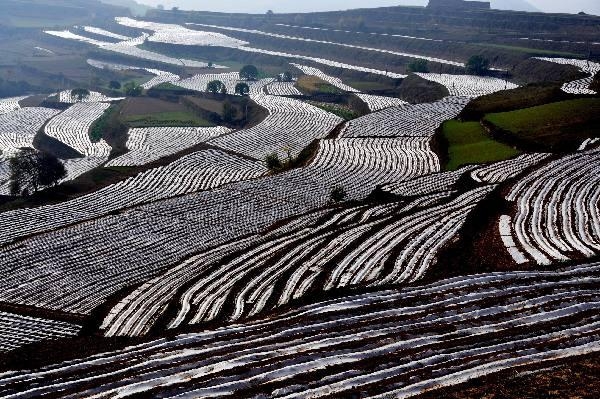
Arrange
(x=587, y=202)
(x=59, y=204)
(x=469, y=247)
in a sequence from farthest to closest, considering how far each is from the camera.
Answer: (x=59, y=204)
(x=587, y=202)
(x=469, y=247)

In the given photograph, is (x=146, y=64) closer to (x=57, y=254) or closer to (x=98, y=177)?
(x=98, y=177)

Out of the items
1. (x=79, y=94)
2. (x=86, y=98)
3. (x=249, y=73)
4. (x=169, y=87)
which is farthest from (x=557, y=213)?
(x=249, y=73)

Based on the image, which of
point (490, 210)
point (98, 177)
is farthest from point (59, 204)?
point (490, 210)

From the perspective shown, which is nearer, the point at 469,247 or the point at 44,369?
the point at 44,369

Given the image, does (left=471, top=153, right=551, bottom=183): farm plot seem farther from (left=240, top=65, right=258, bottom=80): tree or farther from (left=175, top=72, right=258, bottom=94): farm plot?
(left=240, top=65, right=258, bottom=80): tree

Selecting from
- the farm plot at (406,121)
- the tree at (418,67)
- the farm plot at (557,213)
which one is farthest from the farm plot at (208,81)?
the farm plot at (557,213)
